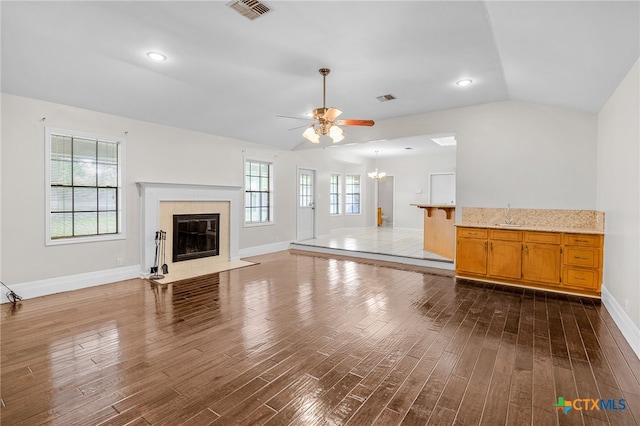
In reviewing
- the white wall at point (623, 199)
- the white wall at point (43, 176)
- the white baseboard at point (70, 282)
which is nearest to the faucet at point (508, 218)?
the white wall at point (623, 199)

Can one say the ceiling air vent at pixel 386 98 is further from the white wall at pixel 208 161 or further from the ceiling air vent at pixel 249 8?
the ceiling air vent at pixel 249 8

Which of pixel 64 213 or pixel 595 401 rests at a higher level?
pixel 64 213

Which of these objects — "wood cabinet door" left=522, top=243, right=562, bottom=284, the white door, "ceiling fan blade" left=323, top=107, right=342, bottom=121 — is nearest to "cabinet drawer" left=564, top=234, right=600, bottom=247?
"wood cabinet door" left=522, top=243, right=562, bottom=284

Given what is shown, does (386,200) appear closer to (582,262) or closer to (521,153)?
(521,153)

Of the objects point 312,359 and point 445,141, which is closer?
point 312,359

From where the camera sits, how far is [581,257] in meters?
4.33

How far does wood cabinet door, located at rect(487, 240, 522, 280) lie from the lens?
4797mm

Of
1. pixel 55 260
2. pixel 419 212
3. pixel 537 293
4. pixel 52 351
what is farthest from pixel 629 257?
pixel 419 212

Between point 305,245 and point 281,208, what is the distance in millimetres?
1139

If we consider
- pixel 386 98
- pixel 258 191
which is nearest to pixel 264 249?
pixel 258 191

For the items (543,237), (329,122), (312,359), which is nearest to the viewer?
(312,359)

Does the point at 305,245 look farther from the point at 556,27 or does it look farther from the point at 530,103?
the point at 556,27

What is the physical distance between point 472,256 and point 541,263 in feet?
3.06

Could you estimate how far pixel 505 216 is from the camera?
527cm
